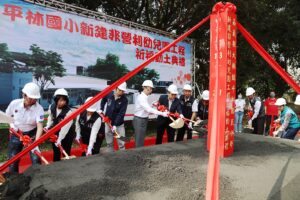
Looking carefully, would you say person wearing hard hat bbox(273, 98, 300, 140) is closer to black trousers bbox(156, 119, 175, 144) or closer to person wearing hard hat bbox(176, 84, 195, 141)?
person wearing hard hat bbox(176, 84, 195, 141)

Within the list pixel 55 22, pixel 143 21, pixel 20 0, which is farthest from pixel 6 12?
pixel 143 21

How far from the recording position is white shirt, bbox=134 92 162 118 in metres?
4.98

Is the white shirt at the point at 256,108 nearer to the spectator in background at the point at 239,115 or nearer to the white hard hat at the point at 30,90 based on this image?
the spectator in background at the point at 239,115

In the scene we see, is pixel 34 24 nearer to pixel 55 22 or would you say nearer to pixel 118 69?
pixel 55 22

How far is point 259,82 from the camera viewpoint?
68.5ft

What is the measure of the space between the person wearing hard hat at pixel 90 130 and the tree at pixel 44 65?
218 cm

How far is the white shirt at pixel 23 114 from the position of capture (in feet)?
11.6

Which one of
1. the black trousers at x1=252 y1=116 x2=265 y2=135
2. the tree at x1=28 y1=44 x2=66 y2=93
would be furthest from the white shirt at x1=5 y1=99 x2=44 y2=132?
the black trousers at x1=252 y1=116 x2=265 y2=135

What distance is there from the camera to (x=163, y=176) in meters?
2.10

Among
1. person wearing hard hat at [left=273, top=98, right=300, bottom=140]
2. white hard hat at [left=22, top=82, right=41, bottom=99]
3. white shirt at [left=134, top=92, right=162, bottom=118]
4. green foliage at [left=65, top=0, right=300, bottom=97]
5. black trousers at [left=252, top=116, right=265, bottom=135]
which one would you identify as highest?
green foliage at [left=65, top=0, right=300, bottom=97]

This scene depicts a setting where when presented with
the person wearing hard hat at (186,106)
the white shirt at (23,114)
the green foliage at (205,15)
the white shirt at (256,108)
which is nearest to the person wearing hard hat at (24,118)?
the white shirt at (23,114)

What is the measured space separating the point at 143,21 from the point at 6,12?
22.4 feet

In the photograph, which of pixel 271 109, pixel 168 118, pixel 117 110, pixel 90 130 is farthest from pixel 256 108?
pixel 90 130

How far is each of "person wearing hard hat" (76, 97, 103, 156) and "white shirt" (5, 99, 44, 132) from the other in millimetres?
652
